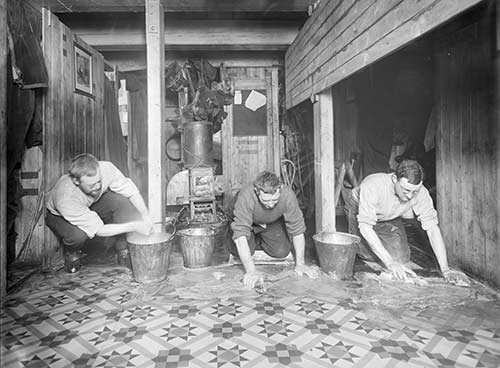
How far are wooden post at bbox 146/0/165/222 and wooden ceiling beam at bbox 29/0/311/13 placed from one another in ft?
1.19

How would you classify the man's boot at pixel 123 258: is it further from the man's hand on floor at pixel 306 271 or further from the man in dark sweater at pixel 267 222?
the man's hand on floor at pixel 306 271

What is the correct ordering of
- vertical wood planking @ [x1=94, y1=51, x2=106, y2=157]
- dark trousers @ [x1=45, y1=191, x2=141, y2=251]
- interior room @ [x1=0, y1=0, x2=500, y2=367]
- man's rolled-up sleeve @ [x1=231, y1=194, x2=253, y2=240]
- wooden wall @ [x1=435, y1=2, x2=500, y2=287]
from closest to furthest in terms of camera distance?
interior room @ [x1=0, y1=0, x2=500, y2=367] < wooden wall @ [x1=435, y1=2, x2=500, y2=287] < man's rolled-up sleeve @ [x1=231, y1=194, x2=253, y2=240] < dark trousers @ [x1=45, y1=191, x2=141, y2=251] < vertical wood planking @ [x1=94, y1=51, x2=106, y2=157]

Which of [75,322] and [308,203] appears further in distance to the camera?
[308,203]

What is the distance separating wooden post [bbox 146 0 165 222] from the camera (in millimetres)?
3621

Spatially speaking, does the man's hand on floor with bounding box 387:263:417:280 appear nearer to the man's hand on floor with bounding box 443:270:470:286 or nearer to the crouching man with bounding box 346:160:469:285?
the crouching man with bounding box 346:160:469:285

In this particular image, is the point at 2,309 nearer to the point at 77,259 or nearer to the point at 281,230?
the point at 77,259

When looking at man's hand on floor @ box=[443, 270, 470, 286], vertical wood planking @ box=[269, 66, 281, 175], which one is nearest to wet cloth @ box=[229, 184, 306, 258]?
man's hand on floor @ box=[443, 270, 470, 286]

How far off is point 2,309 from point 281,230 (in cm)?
263

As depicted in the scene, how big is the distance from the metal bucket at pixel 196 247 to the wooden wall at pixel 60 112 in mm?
1454

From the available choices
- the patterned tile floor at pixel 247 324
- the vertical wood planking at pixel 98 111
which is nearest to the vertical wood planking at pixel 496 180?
the patterned tile floor at pixel 247 324

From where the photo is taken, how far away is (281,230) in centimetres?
385

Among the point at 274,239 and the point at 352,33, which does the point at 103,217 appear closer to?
the point at 274,239

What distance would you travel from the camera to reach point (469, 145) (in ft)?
10.7

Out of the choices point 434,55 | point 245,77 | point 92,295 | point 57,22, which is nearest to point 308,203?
point 245,77
